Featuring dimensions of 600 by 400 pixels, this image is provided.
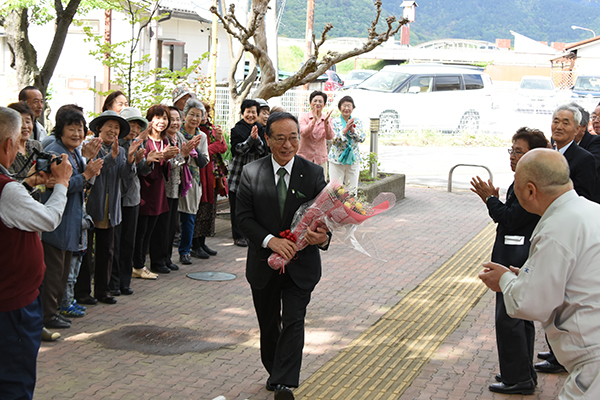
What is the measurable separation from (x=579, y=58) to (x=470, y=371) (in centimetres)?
4766

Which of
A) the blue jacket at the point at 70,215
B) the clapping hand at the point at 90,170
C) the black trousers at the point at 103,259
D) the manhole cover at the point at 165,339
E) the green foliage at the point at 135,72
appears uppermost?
the green foliage at the point at 135,72

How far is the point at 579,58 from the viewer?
1863 inches

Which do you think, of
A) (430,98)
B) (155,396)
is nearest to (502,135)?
(430,98)

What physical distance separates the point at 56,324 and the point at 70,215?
3.45 ft

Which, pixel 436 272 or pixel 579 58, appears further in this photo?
pixel 579 58

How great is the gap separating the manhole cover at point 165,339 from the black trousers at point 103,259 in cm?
87

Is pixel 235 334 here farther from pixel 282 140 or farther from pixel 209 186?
Result: pixel 209 186

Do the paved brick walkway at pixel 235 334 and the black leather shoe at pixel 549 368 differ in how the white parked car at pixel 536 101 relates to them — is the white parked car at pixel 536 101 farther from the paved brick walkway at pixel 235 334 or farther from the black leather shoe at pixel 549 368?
the black leather shoe at pixel 549 368

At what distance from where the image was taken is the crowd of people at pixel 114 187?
14.0ft

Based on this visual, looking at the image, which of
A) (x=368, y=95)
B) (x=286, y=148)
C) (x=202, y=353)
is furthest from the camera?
(x=368, y=95)

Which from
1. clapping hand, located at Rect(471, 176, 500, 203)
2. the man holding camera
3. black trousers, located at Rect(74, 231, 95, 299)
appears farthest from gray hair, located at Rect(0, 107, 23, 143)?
clapping hand, located at Rect(471, 176, 500, 203)

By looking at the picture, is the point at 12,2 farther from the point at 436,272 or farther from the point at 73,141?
the point at 436,272

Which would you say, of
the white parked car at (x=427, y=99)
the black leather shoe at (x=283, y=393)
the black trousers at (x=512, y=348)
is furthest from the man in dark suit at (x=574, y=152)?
the white parked car at (x=427, y=99)

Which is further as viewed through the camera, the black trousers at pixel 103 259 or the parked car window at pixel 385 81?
the parked car window at pixel 385 81
